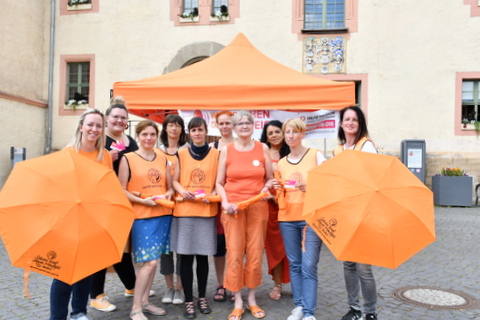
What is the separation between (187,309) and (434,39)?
11.9m

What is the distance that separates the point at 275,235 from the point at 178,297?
3.84 feet

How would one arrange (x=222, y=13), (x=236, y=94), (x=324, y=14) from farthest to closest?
(x=222, y=13)
(x=324, y=14)
(x=236, y=94)

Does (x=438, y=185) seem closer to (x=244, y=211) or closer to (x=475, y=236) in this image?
(x=475, y=236)

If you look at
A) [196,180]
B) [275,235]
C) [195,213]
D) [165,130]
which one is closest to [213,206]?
[195,213]

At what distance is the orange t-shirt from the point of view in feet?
11.8

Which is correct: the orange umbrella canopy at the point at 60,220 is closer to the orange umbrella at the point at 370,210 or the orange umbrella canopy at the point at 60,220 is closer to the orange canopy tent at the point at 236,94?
the orange umbrella at the point at 370,210

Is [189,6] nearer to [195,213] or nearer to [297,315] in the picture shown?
[195,213]

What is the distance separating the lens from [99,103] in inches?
550

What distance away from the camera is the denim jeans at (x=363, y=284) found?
10.5 ft

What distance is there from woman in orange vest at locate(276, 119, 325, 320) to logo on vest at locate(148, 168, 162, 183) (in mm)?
1074

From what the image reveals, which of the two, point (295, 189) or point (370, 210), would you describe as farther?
point (295, 189)

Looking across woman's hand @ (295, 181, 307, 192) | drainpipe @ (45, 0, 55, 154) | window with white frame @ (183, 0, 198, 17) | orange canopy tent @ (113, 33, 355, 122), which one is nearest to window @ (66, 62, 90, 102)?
drainpipe @ (45, 0, 55, 154)

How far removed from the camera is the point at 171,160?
14.1ft

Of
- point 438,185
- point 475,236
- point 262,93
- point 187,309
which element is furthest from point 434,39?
point 187,309
